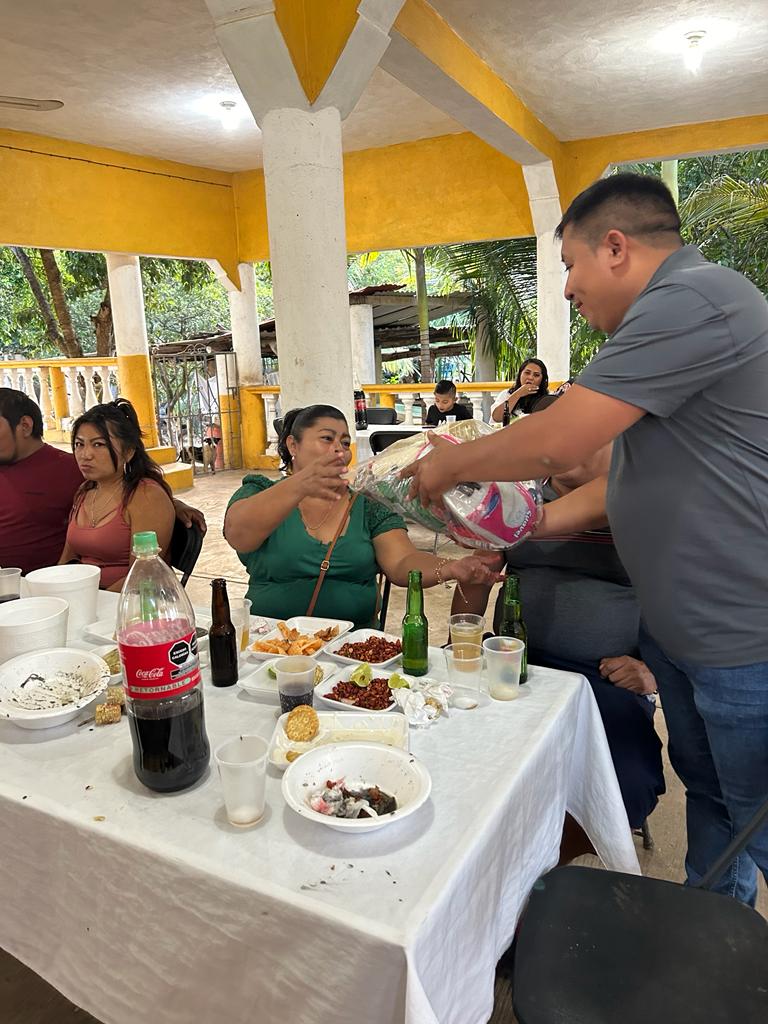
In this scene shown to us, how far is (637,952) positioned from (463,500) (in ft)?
2.72

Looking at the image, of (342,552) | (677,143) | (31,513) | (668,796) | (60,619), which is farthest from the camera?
(677,143)

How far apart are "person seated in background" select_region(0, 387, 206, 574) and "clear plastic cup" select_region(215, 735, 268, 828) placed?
176 centimetres

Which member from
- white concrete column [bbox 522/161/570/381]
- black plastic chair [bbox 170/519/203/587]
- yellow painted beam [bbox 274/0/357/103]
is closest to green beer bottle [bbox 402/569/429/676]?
black plastic chair [bbox 170/519/203/587]

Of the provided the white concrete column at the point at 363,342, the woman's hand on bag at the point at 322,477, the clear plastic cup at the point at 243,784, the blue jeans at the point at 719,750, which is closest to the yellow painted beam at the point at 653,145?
the white concrete column at the point at 363,342

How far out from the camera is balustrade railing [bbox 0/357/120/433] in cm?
885

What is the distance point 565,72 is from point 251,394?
17.4 feet

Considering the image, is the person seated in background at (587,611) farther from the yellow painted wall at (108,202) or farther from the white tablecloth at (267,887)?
the yellow painted wall at (108,202)

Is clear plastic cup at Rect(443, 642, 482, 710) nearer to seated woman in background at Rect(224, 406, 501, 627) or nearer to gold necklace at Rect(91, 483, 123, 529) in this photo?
seated woman in background at Rect(224, 406, 501, 627)

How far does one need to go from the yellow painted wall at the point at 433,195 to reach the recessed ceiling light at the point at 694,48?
100.0 inches

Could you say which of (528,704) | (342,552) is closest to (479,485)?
(528,704)

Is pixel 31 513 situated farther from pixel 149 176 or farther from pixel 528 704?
pixel 149 176

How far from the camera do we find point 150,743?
44.1 inches

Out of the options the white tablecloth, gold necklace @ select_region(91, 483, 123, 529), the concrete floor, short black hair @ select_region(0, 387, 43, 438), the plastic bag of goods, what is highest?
short black hair @ select_region(0, 387, 43, 438)

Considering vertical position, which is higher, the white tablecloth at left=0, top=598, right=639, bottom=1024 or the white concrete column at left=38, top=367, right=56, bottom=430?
the white concrete column at left=38, top=367, right=56, bottom=430
